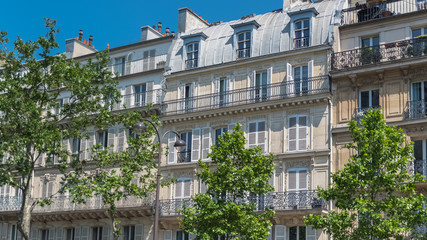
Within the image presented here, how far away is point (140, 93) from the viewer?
3694cm

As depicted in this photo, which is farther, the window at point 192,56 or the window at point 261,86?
the window at point 192,56

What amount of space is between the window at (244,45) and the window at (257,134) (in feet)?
11.6

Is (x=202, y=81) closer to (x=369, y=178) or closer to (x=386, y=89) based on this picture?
(x=386, y=89)

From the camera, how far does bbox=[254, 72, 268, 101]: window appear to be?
3294 cm

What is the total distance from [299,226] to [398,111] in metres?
6.26

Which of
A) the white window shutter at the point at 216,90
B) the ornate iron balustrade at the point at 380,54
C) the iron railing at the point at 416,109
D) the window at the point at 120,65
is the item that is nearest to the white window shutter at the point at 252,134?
the white window shutter at the point at 216,90

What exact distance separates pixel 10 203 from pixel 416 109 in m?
22.8

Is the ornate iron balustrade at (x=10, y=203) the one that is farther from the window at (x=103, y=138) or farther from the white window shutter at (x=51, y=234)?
the window at (x=103, y=138)

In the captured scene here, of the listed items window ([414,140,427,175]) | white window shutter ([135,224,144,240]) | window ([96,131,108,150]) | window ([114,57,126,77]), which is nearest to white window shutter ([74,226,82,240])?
white window shutter ([135,224,144,240])

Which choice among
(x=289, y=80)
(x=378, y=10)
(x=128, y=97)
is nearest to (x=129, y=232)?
(x=128, y=97)

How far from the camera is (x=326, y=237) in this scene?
2962 centimetres

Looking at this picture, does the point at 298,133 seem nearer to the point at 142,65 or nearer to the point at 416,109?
the point at 416,109

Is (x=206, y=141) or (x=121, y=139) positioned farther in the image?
(x=121, y=139)

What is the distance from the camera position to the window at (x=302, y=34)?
32.5 metres
